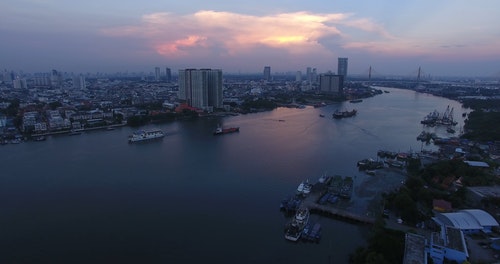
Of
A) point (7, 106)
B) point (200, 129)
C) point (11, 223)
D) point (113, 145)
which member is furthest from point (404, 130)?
point (7, 106)

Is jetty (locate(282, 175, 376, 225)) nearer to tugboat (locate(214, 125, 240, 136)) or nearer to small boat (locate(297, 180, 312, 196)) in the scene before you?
small boat (locate(297, 180, 312, 196))

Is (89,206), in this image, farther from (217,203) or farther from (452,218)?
(452,218)

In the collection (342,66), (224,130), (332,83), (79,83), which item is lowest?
(224,130)

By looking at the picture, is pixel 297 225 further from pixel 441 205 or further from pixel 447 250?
pixel 441 205

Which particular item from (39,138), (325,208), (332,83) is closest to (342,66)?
(332,83)

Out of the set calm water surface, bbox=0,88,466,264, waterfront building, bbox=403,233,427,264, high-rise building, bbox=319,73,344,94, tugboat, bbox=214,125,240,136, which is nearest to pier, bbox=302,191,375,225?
calm water surface, bbox=0,88,466,264

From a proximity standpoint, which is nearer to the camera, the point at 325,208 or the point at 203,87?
the point at 325,208
